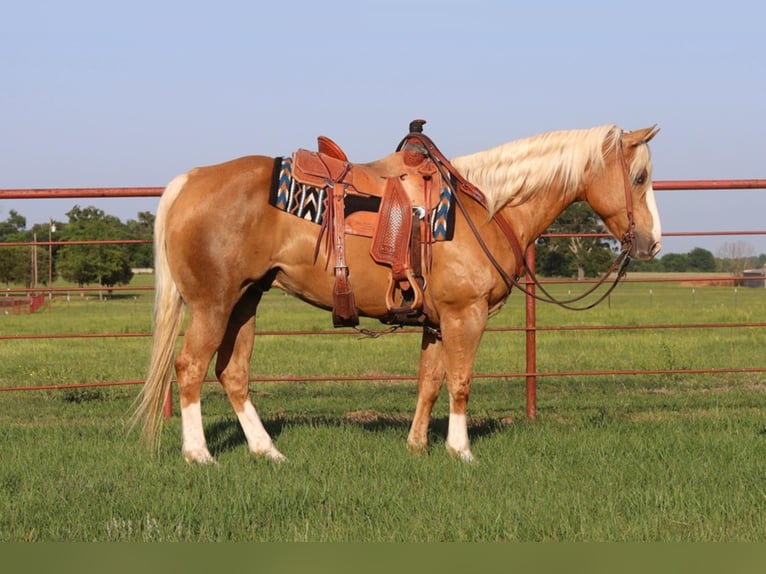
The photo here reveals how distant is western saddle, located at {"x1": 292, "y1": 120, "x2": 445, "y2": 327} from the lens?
506 centimetres

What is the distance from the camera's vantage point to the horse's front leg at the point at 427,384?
17.6ft

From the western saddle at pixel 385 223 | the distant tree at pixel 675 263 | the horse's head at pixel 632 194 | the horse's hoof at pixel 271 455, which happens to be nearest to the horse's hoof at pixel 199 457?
the horse's hoof at pixel 271 455

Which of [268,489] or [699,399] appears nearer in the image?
[268,489]

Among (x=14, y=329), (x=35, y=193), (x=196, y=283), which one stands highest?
(x=35, y=193)

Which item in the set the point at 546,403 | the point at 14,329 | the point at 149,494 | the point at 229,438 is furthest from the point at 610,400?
the point at 14,329

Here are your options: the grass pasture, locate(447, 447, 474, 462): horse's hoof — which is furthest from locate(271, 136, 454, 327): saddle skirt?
the grass pasture

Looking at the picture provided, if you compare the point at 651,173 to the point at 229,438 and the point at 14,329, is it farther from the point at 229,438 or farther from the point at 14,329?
the point at 14,329

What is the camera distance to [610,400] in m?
7.99

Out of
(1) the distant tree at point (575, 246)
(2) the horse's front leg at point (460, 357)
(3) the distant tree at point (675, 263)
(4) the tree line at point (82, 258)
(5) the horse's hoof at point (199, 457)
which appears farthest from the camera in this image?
(3) the distant tree at point (675, 263)

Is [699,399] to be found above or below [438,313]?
below

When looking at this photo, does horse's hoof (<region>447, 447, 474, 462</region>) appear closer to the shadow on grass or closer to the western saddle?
the shadow on grass

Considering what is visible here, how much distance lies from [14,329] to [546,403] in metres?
17.6

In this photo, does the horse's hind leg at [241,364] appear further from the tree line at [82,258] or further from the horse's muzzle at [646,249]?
the tree line at [82,258]

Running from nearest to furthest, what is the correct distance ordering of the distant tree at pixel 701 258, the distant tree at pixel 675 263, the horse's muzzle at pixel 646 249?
the horse's muzzle at pixel 646 249
the distant tree at pixel 701 258
the distant tree at pixel 675 263
